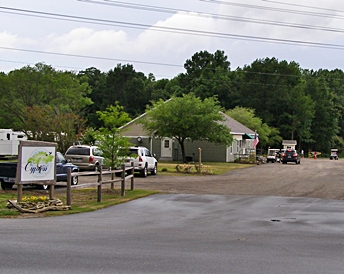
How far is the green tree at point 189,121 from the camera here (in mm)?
47938

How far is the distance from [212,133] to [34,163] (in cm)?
3286

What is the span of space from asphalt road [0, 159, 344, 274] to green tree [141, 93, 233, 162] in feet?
99.1

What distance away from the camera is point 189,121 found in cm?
4769

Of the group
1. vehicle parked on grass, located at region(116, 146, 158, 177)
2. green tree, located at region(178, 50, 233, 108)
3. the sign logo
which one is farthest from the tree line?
the sign logo

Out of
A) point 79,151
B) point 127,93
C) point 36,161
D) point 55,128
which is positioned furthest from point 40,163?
point 127,93

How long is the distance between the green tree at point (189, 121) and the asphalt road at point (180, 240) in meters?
30.2

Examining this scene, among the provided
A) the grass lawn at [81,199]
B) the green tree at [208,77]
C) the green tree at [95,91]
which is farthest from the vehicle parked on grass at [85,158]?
the green tree at [208,77]

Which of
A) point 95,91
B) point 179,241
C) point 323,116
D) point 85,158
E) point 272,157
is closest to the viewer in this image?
point 179,241

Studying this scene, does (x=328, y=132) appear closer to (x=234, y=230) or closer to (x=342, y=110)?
(x=342, y=110)

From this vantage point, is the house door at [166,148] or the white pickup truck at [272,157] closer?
the house door at [166,148]

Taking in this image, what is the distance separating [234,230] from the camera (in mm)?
12336

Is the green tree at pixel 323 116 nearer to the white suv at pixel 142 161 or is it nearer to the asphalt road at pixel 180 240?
the white suv at pixel 142 161

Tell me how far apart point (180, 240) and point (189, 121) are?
1462 inches

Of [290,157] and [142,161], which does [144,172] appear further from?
[290,157]
